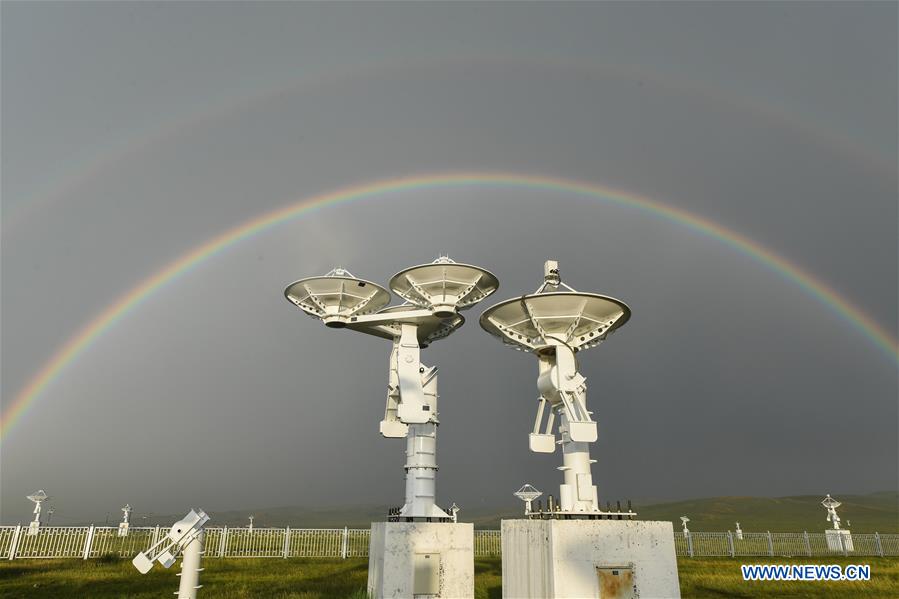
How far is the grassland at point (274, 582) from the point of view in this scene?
63.4 ft

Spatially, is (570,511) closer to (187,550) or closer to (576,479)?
(576,479)

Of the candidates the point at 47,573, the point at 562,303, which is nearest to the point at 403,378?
the point at 562,303

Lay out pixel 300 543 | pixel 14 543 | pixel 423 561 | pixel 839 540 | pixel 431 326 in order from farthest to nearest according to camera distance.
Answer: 1. pixel 839 540
2. pixel 300 543
3. pixel 14 543
4. pixel 431 326
5. pixel 423 561

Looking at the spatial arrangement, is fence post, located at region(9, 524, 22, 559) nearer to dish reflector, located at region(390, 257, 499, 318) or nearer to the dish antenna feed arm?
dish reflector, located at region(390, 257, 499, 318)

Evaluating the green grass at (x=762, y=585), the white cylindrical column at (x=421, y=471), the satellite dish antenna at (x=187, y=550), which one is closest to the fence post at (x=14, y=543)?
the white cylindrical column at (x=421, y=471)

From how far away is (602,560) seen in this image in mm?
14312

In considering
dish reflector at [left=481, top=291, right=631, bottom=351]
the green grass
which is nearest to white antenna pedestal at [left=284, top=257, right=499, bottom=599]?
dish reflector at [left=481, top=291, right=631, bottom=351]

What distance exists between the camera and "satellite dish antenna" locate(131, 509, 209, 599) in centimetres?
1038

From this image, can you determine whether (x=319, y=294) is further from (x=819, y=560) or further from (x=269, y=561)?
(x=819, y=560)

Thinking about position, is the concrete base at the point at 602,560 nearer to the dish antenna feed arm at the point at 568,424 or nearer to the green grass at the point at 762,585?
the dish antenna feed arm at the point at 568,424

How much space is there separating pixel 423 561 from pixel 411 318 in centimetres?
858

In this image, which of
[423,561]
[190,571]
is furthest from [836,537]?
[190,571]

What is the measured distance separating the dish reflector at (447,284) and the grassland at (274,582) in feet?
33.6

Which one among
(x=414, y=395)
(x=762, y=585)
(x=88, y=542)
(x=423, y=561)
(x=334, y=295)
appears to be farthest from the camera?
(x=88, y=542)
